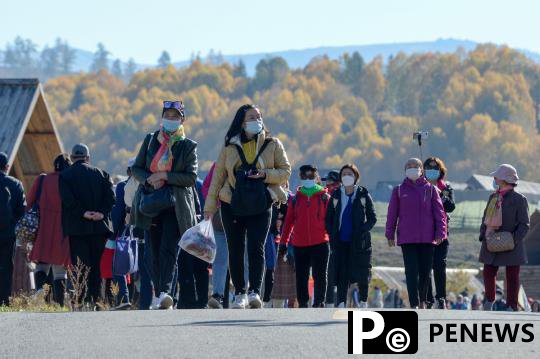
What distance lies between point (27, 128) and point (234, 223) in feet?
40.2

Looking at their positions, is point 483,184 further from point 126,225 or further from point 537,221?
point 126,225

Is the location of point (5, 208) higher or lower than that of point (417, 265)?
higher

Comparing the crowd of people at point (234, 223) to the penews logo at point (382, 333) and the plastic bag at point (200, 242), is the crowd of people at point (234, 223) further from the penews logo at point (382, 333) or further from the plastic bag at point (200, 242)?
the penews logo at point (382, 333)

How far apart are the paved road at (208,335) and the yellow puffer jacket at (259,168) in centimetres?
139

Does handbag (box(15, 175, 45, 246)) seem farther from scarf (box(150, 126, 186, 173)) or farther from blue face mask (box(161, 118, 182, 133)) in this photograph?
blue face mask (box(161, 118, 182, 133))

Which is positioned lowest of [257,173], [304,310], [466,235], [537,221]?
[466,235]

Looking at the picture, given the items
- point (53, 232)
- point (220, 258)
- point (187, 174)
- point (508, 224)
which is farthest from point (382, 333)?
point (53, 232)

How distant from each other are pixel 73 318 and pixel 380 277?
75.9 meters

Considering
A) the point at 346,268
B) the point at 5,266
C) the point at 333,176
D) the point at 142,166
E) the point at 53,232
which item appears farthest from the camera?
the point at 333,176

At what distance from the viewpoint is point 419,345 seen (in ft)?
30.5

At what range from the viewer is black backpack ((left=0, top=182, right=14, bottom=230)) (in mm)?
15773

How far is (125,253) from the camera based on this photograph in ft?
50.6

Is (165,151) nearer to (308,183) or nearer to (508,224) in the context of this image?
(308,183)

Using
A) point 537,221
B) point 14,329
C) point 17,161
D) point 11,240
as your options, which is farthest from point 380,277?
point 14,329
